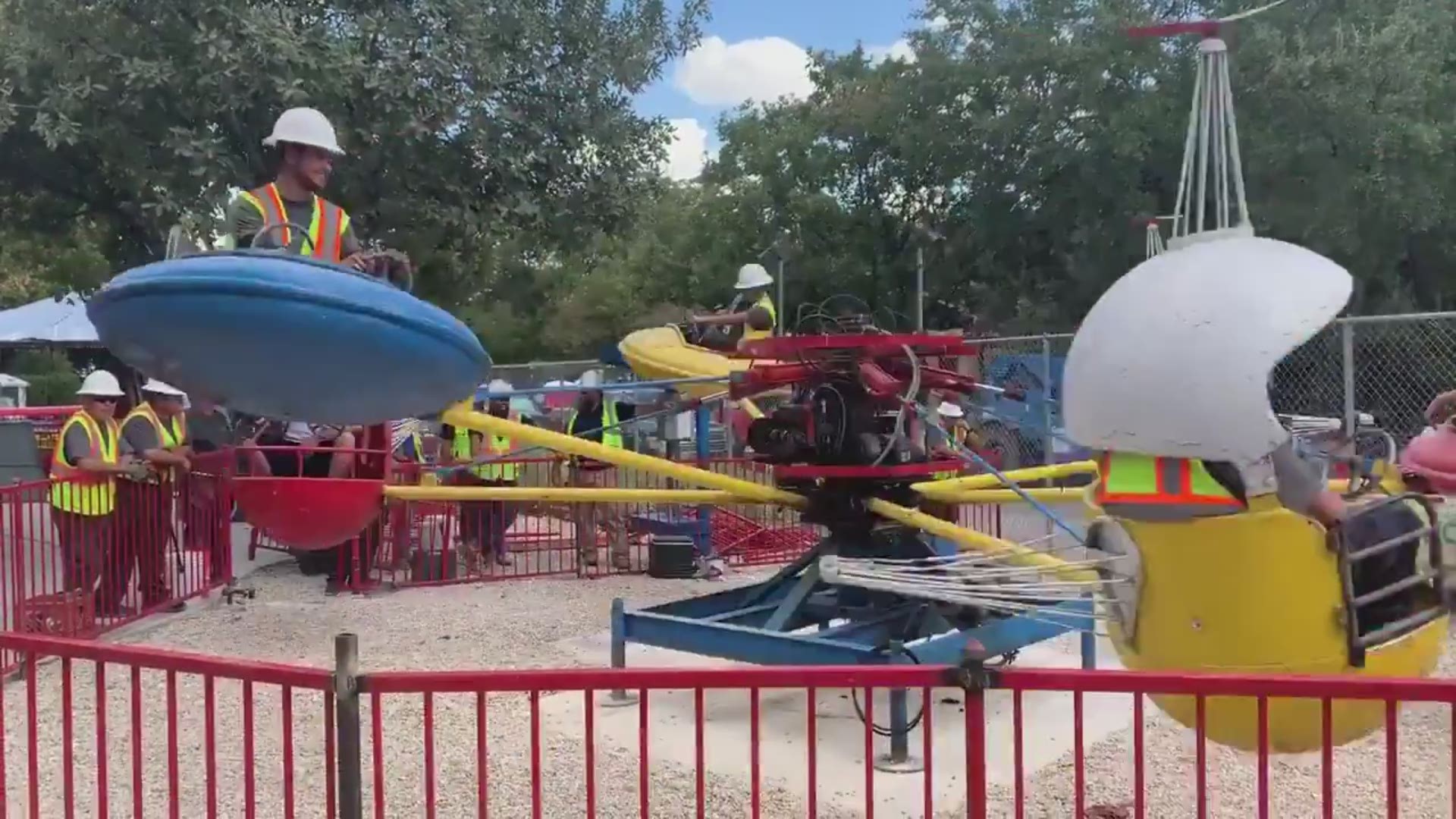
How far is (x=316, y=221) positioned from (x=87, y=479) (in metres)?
4.17

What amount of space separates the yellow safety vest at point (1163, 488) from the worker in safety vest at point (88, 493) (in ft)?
21.7

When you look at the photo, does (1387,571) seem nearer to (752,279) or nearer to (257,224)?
(257,224)

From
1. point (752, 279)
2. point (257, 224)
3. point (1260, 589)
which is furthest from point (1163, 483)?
point (752, 279)

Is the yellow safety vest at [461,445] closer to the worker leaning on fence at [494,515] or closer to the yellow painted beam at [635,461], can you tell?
the worker leaning on fence at [494,515]

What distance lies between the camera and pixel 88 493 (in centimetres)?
791

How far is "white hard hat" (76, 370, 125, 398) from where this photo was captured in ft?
26.9

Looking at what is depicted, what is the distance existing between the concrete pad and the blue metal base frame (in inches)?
8.1

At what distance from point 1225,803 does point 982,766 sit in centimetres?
260

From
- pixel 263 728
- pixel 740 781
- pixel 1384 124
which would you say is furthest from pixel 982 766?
pixel 1384 124

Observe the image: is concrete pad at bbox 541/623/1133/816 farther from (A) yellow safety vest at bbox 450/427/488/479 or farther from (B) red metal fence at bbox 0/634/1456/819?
(A) yellow safety vest at bbox 450/427/488/479

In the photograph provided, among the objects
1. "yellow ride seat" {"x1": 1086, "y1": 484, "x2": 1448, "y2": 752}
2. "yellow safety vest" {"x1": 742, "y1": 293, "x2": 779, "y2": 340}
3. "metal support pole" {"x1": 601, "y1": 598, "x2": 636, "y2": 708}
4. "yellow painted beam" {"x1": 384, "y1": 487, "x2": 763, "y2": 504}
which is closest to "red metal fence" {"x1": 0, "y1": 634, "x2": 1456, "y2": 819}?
"yellow ride seat" {"x1": 1086, "y1": 484, "x2": 1448, "y2": 752}

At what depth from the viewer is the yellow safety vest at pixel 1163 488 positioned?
Result: 305cm

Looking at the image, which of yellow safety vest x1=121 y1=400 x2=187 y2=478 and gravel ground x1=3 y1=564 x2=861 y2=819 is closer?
gravel ground x1=3 y1=564 x2=861 y2=819

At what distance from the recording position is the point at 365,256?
4.32m
